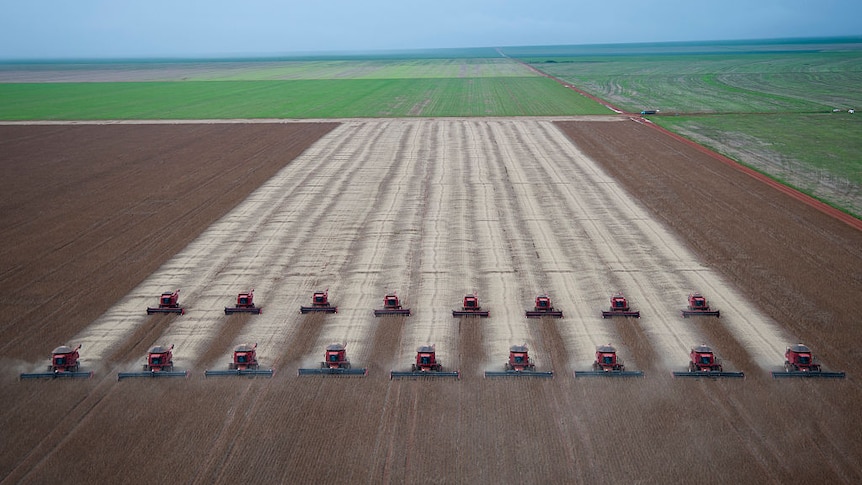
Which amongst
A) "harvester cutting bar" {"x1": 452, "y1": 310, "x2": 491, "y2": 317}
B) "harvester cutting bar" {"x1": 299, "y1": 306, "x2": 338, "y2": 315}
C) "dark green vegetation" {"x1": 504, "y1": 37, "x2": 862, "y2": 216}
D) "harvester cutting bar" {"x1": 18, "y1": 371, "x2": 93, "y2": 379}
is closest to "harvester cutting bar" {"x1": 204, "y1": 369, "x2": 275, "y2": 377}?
"harvester cutting bar" {"x1": 18, "y1": 371, "x2": 93, "y2": 379}

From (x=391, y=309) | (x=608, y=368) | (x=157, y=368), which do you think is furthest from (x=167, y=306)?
(x=608, y=368)

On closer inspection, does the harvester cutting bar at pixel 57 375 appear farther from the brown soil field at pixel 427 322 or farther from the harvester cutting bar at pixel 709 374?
the harvester cutting bar at pixel 709 374

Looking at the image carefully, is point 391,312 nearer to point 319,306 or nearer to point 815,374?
point 319,306

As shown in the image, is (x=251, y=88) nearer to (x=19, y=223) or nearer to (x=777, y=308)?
(x=19, y=223)

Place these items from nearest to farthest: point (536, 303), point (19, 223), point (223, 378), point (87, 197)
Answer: point (223, 378)
point (536, 303)
point (19, 223)
point (87, 197)

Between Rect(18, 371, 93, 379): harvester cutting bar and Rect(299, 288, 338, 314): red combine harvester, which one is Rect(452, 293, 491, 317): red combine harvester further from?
Rect(18, 371, 93, 379): harvester cutting bar

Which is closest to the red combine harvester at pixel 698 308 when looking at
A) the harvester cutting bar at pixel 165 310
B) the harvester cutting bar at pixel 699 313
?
the harvester cutting bar at pixel 699 313

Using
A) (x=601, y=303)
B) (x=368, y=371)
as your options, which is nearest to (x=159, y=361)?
(x=368, y=371)
